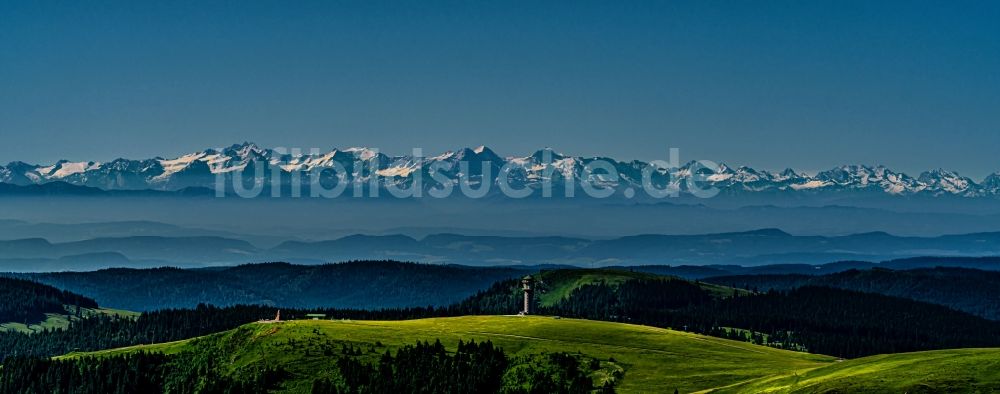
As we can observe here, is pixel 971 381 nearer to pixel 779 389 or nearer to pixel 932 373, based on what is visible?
pixel 932 373

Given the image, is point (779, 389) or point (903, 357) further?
point (903, 357)

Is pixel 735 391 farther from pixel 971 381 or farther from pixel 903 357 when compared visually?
pixel 971 381

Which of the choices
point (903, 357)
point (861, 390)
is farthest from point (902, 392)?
point (903, 357)

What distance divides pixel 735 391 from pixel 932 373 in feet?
112

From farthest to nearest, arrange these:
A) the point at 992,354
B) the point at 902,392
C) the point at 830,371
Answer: the point at 830,371, the point at 992,354, the point at 902,392

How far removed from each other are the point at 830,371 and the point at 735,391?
13.8m

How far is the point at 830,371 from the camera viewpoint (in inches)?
7357

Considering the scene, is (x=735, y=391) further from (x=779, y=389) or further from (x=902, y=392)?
(x=902, y=392)

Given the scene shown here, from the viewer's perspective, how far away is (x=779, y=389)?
571ft

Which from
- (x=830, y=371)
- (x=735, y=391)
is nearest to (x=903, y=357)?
(x=830, y=371)

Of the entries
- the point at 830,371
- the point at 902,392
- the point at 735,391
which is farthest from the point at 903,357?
the point at 902,392

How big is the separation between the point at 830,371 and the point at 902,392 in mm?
32806

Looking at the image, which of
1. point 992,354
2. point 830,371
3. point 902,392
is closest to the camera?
point 902,392

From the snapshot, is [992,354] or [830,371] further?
[830,371]
